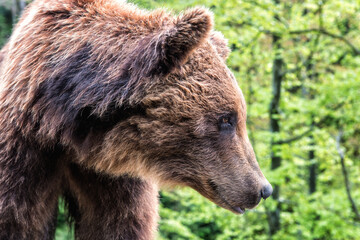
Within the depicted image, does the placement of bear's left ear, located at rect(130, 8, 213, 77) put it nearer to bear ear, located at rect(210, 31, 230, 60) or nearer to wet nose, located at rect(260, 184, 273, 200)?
bear ear, located at rect(210, 31, 230, 60)

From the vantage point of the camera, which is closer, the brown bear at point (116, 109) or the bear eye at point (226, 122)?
the brown bear at point (116, 109)

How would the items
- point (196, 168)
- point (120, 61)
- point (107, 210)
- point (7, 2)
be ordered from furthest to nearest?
point (7, 2) < point (107, 210) < point (196, 168) < point (120, 61)

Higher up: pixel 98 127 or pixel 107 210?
pixel 98 127

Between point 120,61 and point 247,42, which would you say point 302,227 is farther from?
point 120,61

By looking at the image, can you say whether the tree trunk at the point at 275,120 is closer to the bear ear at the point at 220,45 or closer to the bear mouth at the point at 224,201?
the bear ear at the point at 220,45

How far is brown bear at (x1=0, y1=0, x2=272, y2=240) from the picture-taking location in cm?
231

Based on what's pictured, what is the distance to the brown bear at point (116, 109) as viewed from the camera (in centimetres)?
231

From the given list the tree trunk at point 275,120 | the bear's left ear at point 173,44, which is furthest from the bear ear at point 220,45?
the tree trunk at point 275,120

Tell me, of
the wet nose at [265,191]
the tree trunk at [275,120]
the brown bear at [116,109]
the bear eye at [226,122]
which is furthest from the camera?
the tree trunk at [275,120]

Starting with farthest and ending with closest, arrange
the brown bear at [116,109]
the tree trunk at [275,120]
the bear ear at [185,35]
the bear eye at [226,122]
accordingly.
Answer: the tree trunk at [275,120] → the bear eye at [226,122] → the brown bear at [116,109] → the bear ear at [185,35]

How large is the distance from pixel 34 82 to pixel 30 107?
146 mm

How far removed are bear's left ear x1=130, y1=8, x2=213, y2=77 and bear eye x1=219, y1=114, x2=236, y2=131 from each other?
1.36ft

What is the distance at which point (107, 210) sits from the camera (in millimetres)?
2717

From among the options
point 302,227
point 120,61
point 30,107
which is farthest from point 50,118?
point 302,227
